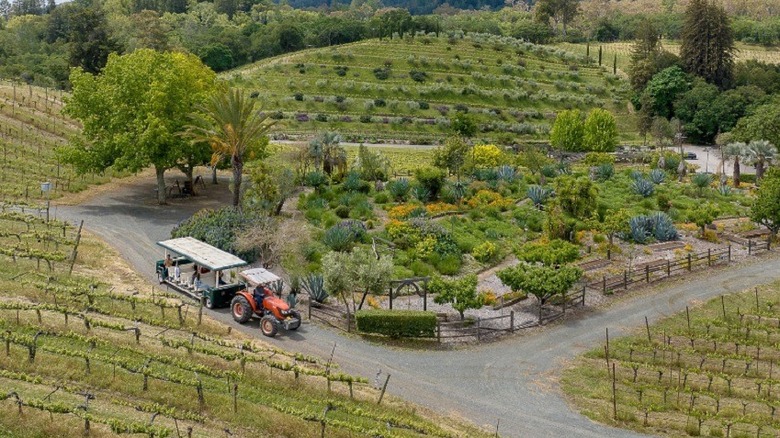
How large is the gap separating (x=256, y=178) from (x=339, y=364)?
66.3ft

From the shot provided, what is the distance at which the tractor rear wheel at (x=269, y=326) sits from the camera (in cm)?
2967

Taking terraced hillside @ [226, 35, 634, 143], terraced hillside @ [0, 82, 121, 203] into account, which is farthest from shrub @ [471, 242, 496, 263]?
terraced hillside @ [226, 35, 634, 143]

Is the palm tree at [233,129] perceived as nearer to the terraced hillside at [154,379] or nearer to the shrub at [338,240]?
the shrub at [338,240]

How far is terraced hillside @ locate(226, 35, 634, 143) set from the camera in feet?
308

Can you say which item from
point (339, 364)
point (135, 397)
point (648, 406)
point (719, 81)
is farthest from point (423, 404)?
point (719, 81)

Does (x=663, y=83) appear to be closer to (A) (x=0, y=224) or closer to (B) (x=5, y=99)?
(B) (x=5, y=99)

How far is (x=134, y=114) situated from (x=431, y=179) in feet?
64.2

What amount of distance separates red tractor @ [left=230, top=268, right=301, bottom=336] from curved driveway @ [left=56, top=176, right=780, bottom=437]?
49 cm

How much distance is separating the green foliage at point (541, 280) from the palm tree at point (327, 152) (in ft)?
80.9

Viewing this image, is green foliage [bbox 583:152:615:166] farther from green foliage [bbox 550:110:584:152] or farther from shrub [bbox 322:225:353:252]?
shrub [bbox 322:225:353:252]

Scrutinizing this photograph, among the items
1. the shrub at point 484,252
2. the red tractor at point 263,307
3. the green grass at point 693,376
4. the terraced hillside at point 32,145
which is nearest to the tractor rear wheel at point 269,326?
the red tractor at point 263,307

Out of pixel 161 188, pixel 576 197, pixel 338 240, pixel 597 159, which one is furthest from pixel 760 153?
pixel 161 188

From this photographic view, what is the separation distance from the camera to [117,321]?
2912 centimetres

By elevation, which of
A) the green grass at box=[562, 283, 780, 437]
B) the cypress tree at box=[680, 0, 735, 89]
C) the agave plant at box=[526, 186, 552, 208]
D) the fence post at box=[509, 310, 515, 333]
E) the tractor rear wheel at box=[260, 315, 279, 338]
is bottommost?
the green grass at box=[562, 283, 780, 437]
